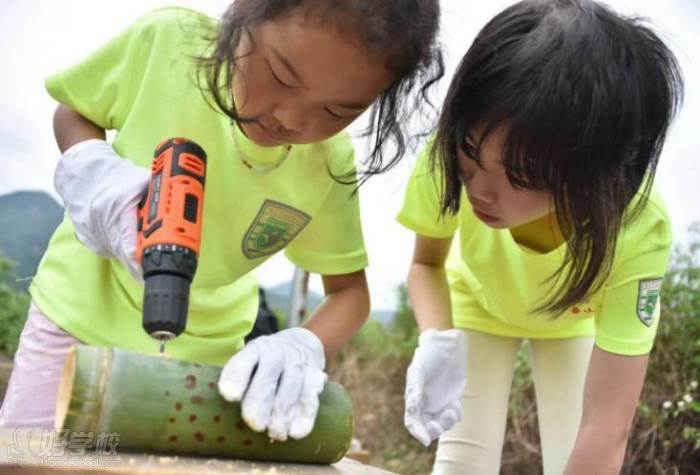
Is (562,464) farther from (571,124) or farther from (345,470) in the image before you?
(571,124)

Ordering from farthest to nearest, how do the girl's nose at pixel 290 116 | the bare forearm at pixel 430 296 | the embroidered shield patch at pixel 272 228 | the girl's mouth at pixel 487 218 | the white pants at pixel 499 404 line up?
the white pants at pixel 499 404 < the bare forearm at pixel 430 296 < the embroidered shield patch at pixel 272 228 < the girl's mouth at pixel 487 218 < the girl's nose at pixel 290 116

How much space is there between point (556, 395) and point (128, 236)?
1.29m

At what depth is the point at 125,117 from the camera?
6.09ft

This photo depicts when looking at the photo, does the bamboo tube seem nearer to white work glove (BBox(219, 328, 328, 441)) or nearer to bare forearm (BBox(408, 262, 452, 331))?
white work glove (BBox(219, 328, 328, 441))

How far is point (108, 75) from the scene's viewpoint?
1817mm

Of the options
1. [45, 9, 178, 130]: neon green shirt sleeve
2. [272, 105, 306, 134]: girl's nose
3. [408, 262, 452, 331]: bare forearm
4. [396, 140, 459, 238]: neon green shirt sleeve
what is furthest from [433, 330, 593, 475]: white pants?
[45, 9, 178, 130]: neon green shirt sleeve

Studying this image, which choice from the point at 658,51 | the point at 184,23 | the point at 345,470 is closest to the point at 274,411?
the point at 345,470

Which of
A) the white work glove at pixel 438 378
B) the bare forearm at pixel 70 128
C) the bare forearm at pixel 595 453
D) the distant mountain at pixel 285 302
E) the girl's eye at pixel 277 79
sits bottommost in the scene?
the distant mountain at pixel 285 302

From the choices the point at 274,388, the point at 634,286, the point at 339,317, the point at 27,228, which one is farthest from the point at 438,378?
the point at 27,228

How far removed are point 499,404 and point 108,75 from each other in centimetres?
130

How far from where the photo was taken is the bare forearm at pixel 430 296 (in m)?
2.12

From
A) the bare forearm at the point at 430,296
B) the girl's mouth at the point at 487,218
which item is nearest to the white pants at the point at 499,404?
the bare forearm at the point at 430,296

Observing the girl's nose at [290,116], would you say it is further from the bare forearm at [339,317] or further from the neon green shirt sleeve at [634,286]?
the neon green shirt sleeve at [634,286]

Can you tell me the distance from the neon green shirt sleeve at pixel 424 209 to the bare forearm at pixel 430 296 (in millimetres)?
131
